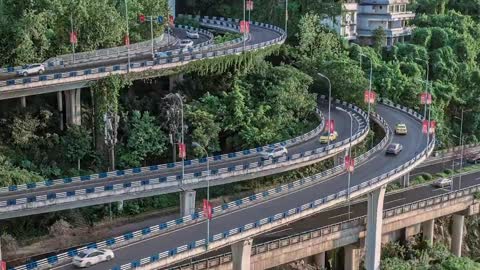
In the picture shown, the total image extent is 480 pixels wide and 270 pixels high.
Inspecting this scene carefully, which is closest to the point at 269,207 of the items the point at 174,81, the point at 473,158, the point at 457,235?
the point at 174,81

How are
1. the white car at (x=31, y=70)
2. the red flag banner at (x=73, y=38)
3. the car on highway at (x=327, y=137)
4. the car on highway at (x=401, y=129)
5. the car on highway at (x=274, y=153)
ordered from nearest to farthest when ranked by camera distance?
the car on highway at (x=274, y=153), the white car at (x=31, y=70), the red flag banner at (x=73, y=38), the car on highway at (x=327, y=137), the car on highway at (x=401, y=129)

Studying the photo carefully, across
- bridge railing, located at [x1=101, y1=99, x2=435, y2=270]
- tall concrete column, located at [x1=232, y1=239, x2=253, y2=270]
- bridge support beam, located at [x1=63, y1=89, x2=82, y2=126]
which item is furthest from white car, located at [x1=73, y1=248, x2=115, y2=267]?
bridge support beam, located at [x1=63, y1=89, x2=82, y2=126]

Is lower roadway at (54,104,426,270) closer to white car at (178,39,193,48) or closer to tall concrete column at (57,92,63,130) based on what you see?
tall concrete column at (57,92,63,130)

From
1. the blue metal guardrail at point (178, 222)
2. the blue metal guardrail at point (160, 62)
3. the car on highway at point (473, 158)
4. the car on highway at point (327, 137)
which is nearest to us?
the blue metal guardrail at point (178, 222)

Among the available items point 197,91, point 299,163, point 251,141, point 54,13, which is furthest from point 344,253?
point 54,13

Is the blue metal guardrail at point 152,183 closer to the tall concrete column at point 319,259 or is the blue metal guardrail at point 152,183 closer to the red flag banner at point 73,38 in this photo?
the tall concrete column at point 319,259

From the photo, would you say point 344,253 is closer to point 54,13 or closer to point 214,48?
point 214,48

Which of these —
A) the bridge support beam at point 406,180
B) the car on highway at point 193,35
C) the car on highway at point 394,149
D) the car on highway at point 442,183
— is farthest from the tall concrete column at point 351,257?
the car on highway at point 193,35
